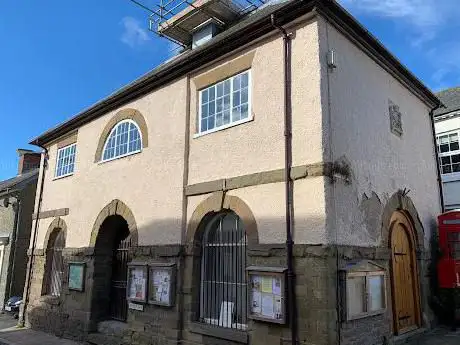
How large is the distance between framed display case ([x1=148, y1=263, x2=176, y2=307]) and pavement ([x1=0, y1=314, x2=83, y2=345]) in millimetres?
3506

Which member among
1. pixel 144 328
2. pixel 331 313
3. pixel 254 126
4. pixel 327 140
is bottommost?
pixel 144 328

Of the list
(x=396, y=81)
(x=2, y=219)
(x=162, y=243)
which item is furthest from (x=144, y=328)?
(x=2, y=219)

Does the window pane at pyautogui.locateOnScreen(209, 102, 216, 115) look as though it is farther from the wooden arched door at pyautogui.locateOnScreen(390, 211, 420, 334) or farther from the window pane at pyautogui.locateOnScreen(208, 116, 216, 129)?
the wooden arched door at pyautogui.locateOnScreen(390, 211, 420, 334)

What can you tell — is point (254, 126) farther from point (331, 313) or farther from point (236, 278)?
point (331, 313)

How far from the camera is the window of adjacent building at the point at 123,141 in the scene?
1087 cm

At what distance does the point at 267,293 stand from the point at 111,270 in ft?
20.1

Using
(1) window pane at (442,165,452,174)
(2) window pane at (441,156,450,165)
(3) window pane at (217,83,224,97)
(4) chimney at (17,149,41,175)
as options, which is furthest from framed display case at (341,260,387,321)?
(4) chimney at (17,149,41,175)

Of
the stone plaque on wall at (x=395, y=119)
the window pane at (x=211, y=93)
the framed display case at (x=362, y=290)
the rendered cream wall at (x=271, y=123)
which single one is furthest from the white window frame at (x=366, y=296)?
the window pane at (x=211, y=93)

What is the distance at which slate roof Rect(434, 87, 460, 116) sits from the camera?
15.3 metres

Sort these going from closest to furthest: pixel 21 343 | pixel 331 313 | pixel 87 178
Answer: pixel 331 313 < pixel 21 343 < pixel 87 178

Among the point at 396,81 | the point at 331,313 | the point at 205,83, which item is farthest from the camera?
the point at 396,81

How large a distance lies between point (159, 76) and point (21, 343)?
26.2 feet

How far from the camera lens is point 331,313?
6.20 meters

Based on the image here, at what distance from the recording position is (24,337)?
11945 mm
